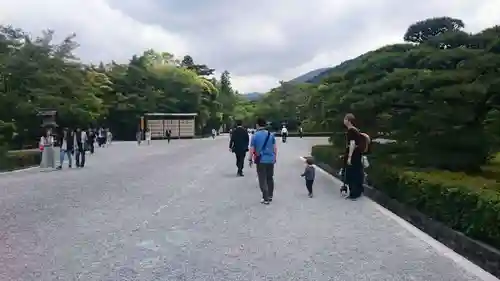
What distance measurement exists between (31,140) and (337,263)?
102 ft

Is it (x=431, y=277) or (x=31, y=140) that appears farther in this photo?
(x=31, y=140)

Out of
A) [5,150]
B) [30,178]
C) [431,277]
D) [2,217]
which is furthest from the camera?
[5,150]

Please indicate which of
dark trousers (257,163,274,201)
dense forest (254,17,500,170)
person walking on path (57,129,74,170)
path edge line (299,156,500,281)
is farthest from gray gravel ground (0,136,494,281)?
person walking on path (57,129,74,170)

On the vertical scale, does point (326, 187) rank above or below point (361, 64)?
below

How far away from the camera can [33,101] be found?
3067 centimetres

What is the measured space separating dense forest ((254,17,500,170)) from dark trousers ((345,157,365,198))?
4.73 ft

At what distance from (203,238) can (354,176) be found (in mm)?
4921

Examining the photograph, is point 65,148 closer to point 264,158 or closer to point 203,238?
point 264,158

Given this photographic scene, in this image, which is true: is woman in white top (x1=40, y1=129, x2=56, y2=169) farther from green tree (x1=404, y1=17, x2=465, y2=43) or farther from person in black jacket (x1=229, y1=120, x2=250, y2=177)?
green tree (x1=404, y1=17, x2=465, y2=43)

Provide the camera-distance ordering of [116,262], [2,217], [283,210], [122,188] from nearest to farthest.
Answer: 1. [116,262]
2. [2,217]
3. [283,210]
4. [122,188]

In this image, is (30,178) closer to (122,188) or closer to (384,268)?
(122,188)

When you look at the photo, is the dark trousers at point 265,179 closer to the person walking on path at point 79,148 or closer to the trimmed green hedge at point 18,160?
the person walking on path at point 79,148

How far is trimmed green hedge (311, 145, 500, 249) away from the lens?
227 inches

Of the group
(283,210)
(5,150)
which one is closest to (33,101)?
(5,150)
